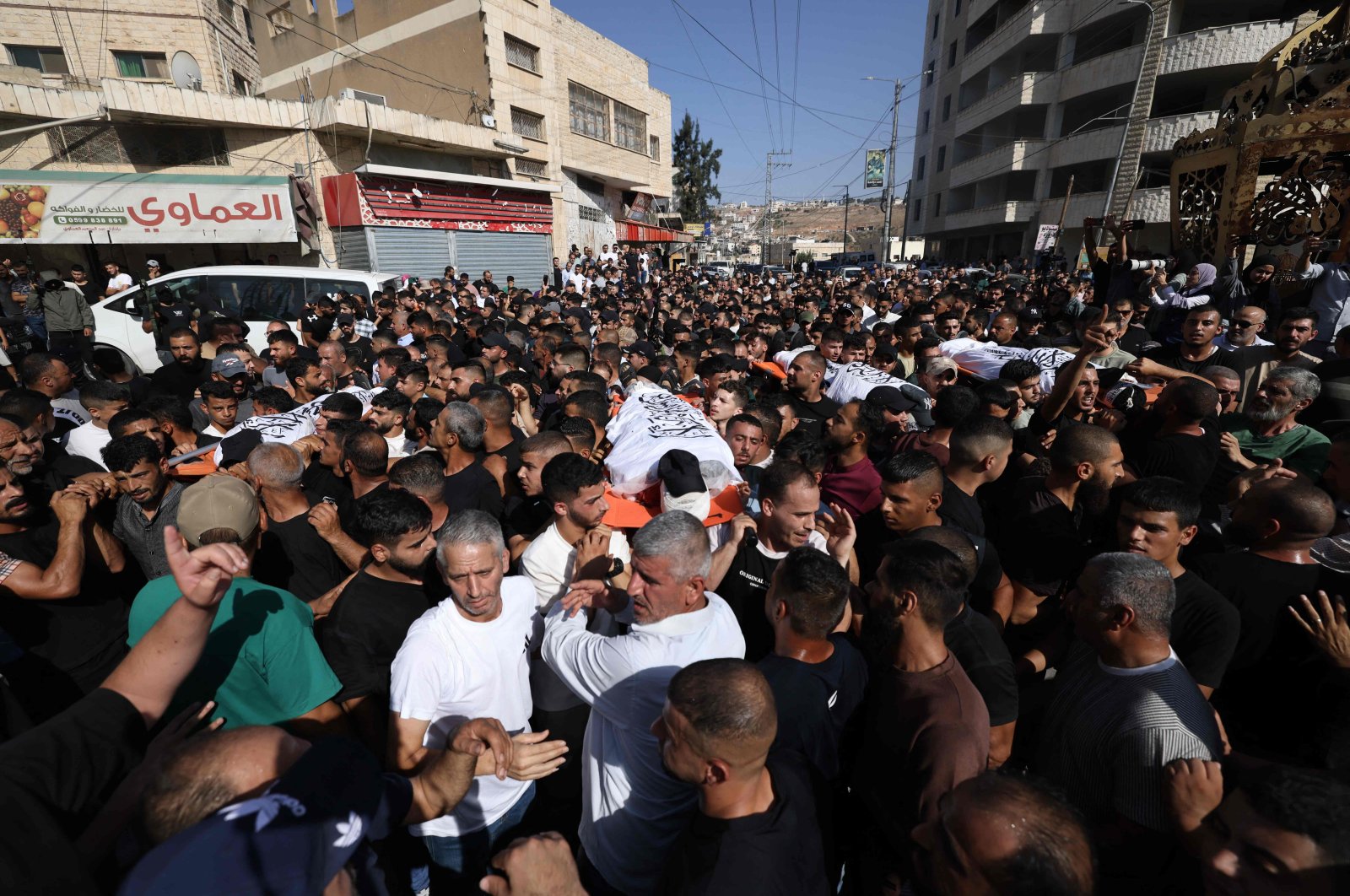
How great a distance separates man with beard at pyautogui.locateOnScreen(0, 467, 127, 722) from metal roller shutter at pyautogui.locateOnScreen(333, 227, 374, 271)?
17202 mm

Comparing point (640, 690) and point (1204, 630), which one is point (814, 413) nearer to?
point (1204, 630)

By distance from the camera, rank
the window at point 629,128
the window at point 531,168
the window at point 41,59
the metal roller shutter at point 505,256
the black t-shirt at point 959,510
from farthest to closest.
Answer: the window at point 629,128
the window at point 531,168
the metal roller shutter at point 505,256
the window at point 41,59
the black t-shirt at point 959,510

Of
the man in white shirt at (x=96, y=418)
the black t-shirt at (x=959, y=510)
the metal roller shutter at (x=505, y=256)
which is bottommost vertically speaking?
the black t-shirt at (x=959, y=510)

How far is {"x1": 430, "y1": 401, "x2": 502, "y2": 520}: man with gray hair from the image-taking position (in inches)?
144

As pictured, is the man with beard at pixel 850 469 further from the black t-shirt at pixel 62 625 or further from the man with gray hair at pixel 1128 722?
the black t-shirt at pixel 62 625

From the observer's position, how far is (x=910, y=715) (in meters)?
1.82

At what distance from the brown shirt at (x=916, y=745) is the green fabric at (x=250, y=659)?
1890 mm

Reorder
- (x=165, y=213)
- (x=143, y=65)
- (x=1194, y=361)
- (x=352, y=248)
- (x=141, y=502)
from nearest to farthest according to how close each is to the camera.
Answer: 1. (x=141, y=502)
2. (x=1194, y=361)
3. (x=165, y=213)
4. (x=143, y=65)
5. (x=352, y=248)

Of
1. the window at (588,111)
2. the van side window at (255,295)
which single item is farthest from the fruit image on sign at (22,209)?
the window at (588,111)

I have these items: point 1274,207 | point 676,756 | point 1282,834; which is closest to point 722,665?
point 676,756

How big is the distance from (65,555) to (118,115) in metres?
19.1

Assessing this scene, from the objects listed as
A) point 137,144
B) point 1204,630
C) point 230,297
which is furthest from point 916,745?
point 137,144

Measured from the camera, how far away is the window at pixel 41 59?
1681cm

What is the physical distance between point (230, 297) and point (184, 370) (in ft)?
16.6
